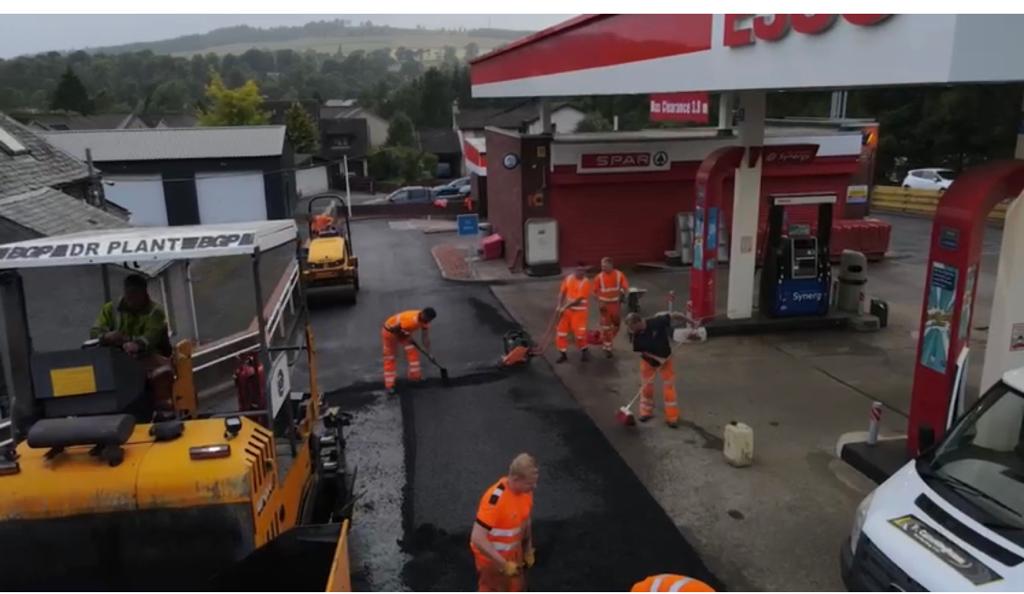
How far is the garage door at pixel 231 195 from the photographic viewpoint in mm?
33469

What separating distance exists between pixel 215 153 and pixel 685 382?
2818 cm

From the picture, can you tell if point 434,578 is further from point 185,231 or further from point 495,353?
point 495,353

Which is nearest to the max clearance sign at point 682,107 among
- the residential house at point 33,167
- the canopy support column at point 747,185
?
the canopy support column at point 747,185

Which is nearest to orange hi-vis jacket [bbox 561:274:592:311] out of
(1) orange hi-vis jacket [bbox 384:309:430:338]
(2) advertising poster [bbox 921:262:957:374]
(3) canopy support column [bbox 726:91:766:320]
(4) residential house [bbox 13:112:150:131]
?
(1) orange hi-vis jacket [bbox 384:309:430:338]

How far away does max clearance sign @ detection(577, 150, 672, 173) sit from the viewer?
18922 mm

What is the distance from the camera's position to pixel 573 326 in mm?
12594

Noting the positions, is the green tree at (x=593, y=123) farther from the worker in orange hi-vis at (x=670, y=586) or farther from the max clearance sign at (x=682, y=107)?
the worker in orange hi-vis at (x=670, y=586)

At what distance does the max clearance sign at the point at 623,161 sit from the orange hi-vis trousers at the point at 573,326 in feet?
24.1

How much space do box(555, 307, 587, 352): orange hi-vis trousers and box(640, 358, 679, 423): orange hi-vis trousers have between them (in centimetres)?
270

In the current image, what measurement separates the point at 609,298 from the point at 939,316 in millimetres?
5431

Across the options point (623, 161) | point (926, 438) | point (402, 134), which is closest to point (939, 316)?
point (926, 438)

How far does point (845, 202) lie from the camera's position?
70.7 ft

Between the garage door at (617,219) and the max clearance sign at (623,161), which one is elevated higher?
the max clearance sign at (623,161)

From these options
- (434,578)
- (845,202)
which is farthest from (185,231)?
(845,202)
